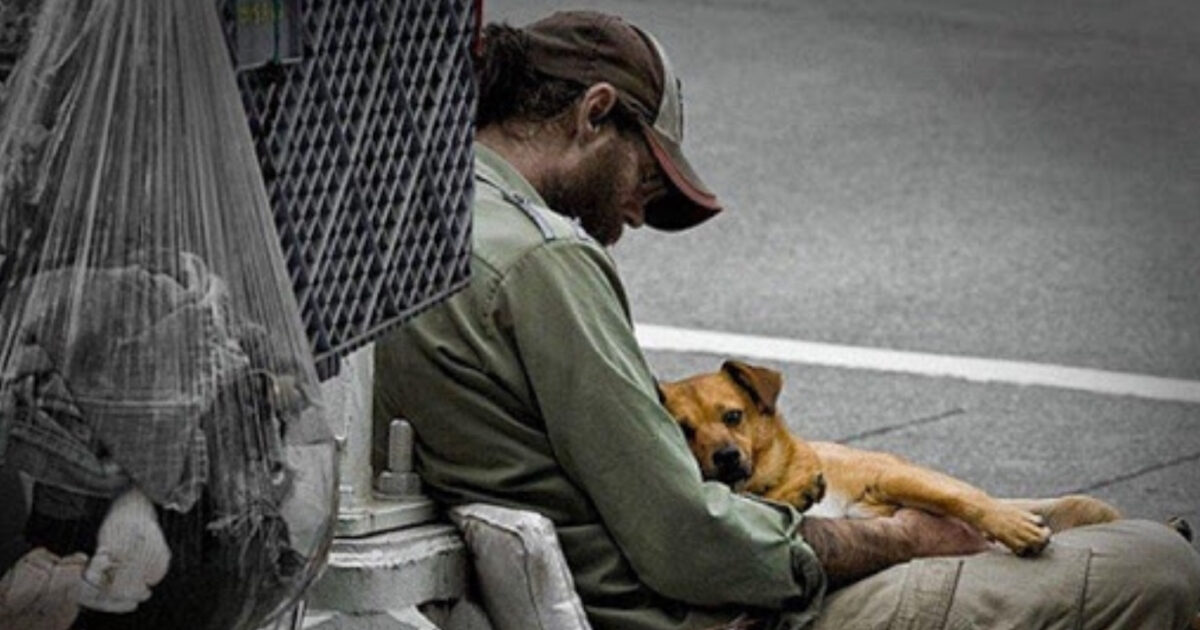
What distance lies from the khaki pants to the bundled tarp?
62.9 inches

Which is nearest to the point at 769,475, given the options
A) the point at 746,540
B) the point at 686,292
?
the point at 746,540

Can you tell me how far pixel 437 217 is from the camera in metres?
3.19

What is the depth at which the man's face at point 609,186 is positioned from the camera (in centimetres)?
428

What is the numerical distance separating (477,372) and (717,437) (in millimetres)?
551

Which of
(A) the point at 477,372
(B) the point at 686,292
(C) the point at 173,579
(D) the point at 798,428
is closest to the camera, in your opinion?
(C) the point at 173,579

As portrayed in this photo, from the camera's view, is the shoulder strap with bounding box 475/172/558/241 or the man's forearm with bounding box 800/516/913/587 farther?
the man's forearm with bounding box 800/516/913/587

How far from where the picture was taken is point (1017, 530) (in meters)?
4.33

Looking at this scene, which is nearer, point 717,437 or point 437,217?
point 437,217

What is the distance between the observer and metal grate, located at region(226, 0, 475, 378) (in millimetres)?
2912

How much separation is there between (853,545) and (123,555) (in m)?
1.84

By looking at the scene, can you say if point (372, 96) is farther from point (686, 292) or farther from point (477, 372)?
point (686, 292)

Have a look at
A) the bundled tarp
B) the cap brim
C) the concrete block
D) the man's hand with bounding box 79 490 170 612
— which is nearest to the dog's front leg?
the cap brim

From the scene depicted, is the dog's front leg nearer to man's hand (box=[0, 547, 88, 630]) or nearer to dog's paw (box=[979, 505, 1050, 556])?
dog's paw (box=[979, 505, 1050, 556])

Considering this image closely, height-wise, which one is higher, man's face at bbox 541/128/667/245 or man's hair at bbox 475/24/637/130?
man's hair at bbox 475/24/637/130
